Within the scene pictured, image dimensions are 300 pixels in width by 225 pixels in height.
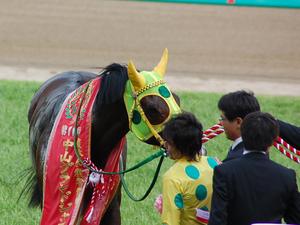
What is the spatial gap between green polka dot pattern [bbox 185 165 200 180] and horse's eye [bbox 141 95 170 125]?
634mm

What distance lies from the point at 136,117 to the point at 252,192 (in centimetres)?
118

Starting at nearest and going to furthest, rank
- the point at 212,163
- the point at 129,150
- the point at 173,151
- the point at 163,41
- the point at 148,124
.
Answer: the point at 173,151
the point at 212,163
the point at 148,124
the point at 129,150
the point at 163,41

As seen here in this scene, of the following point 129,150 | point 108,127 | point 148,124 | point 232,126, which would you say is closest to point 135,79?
point 148,124

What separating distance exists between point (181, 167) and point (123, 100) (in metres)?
0.92

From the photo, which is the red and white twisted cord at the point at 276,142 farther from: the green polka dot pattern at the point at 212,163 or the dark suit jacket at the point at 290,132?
the green polka dot pattern at the point at 212,163

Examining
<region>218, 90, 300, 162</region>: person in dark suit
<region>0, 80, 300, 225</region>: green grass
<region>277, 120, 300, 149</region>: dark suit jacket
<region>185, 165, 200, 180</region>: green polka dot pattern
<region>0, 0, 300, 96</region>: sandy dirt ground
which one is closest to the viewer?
<region>185, 165, 200, 180</region>: green polka dot pattern

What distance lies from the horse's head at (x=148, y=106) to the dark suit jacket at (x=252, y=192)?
92 cm

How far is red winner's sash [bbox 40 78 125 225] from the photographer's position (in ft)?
17.4

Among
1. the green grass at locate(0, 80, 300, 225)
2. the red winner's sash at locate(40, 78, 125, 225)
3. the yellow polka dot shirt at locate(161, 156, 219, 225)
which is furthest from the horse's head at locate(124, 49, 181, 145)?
the green grass at locate(0, 80, 300, 225)

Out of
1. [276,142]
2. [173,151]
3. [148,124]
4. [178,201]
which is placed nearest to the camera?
[178,201]

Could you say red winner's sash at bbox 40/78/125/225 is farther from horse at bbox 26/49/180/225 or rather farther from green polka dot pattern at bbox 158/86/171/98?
green polka dot pattern at bbox 158/86/171/98

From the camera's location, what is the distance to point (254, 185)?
409cm

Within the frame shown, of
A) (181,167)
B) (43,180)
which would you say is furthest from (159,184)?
(181,167)

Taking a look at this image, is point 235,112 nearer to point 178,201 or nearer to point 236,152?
point 236,152
